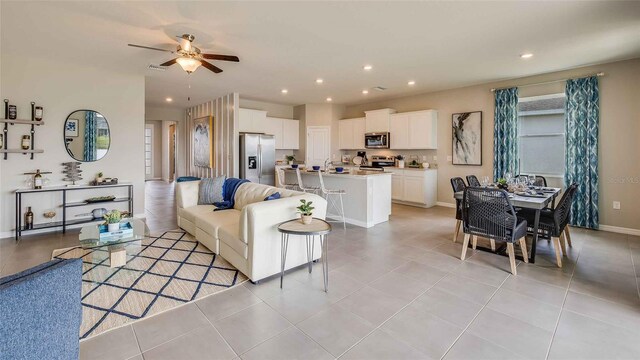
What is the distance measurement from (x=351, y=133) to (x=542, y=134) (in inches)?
173

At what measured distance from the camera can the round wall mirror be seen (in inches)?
192

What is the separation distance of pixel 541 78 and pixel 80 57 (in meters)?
7.71

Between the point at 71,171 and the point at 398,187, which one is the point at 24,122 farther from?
the point at 398,187

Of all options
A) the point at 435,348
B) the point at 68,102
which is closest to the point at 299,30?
the point at 435,348

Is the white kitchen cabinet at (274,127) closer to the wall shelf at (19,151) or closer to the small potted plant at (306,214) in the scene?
the wall shelf at (19,151)

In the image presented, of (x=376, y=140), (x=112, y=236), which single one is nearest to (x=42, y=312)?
(x=112, y=236)

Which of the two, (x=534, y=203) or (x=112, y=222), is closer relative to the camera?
(x=112, y=222)

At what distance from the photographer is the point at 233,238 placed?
10.3 feet

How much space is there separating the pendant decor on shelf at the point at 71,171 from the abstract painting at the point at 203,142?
10.9 feet

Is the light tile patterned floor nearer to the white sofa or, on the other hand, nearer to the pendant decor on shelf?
the white sofa

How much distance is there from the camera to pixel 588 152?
4941 mm

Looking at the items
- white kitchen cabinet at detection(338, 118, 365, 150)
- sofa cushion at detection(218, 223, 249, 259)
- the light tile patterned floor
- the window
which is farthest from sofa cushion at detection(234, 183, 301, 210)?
the window

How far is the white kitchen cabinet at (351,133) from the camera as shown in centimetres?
829

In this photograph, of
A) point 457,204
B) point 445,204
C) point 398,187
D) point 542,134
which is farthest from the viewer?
point 398,187
